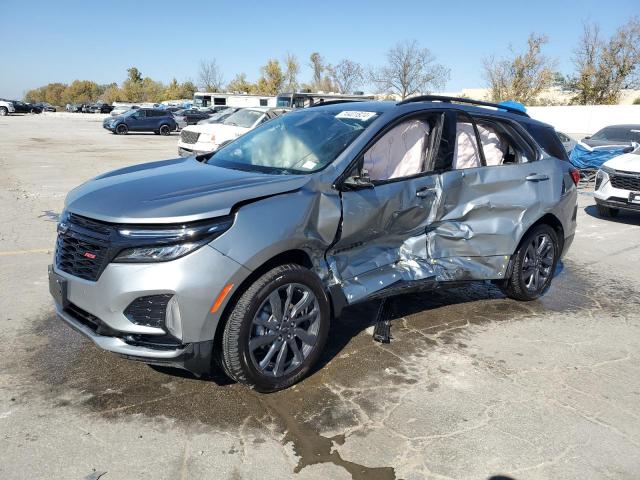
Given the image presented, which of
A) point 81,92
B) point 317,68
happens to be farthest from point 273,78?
point 81,92

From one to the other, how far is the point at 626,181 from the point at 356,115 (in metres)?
7.05

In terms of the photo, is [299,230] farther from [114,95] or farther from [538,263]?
[114,95]

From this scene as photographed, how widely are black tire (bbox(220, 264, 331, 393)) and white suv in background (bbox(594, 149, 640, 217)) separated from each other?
7.75 metres

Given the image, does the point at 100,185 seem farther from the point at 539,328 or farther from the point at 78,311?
the point at 539,328

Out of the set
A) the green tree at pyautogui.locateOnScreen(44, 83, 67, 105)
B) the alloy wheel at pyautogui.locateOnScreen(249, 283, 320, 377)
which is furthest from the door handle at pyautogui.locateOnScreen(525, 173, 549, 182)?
the green tree at pyautogui.locateOnScreen(44, 83, 67, 105)

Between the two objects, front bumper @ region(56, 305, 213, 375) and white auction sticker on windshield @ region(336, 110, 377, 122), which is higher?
white auction sticker on windshield @ region(336, 110, 377, 122)

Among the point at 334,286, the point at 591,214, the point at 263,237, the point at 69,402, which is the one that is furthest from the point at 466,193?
the point at 591,214

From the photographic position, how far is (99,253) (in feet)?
10.1

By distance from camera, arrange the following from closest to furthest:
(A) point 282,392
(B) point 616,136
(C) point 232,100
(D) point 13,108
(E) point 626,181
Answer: (A) point 282,392, (E) point 626,181, (B) point 616,136, (C) point 232,100, (D) point 13,108

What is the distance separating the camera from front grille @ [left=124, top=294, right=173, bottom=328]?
2.96m

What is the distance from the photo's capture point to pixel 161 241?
2947 mm

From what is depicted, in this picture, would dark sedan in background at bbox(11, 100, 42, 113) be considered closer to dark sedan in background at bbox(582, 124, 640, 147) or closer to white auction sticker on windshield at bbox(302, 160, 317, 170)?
dark sedan in background at bbox(582, 124, 640, 147)

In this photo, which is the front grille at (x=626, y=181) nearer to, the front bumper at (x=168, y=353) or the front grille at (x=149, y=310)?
the front bumper at (x=168, y=353)

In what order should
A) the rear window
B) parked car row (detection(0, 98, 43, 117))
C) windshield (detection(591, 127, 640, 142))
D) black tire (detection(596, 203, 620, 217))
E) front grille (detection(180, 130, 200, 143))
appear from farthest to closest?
parked car row (detection(0, 98, 43, 117)), front grille (detection(180, 130, 200, 143)), windshield (detection(591, 127, 640, 142)), black tire (detection(596, 203, 620, 217)), the rear window
